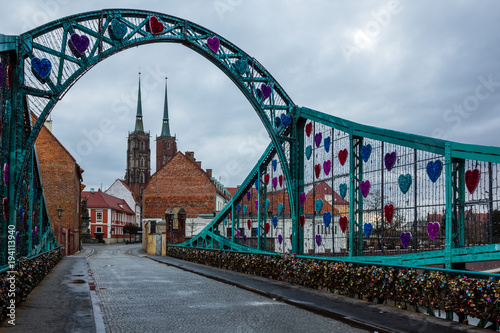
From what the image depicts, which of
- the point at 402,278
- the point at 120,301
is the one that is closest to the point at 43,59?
the point at 120,301

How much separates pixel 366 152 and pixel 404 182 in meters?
1.64

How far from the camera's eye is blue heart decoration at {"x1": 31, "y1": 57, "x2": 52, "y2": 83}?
37.1 ft

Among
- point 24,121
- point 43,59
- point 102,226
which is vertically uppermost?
point 43,59

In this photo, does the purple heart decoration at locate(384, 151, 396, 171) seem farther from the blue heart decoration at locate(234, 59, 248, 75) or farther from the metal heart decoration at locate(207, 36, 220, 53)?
the metal heart decoration at locate(207, 36, 220, 53)

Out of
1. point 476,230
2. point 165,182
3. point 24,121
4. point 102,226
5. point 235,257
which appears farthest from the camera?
point 102,226

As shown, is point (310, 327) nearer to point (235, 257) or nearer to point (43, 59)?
point (43, 59)

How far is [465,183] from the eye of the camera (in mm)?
9055

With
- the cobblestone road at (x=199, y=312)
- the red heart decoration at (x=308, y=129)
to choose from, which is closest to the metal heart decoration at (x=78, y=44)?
the cobblestone road at (x=199, y=312)

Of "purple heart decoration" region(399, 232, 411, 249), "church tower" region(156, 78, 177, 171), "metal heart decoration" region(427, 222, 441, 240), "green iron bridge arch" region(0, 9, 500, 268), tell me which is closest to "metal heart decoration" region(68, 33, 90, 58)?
Answer: "green iron bridge arch" region(0, 9, 500, 268)

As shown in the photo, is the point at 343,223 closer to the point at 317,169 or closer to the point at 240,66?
the point at 317,169

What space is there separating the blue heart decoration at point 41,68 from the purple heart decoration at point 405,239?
8713 mm

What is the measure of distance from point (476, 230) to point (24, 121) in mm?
10022

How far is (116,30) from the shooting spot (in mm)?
13289

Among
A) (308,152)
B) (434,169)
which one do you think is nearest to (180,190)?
(308,152)
